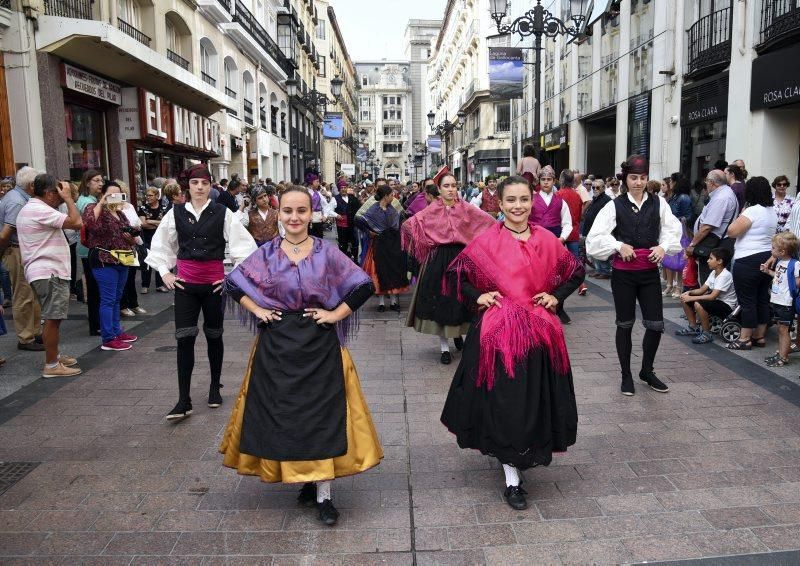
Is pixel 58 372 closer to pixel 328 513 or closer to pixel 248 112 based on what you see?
pixel 328 513

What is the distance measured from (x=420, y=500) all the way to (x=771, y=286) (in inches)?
188

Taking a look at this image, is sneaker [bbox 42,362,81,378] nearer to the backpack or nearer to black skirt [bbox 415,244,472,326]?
black skirt [bbox 415,244,472,326]

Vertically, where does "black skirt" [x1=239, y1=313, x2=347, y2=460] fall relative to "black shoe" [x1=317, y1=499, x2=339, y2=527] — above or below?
above

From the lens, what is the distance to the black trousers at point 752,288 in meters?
6.87

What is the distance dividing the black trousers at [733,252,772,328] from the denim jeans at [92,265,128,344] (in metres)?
6.65

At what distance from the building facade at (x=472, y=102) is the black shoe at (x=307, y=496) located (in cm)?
3453

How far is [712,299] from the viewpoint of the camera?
739 cm

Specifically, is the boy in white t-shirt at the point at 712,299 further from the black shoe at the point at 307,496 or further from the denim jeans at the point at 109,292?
the denim jeans at the point at 109,292

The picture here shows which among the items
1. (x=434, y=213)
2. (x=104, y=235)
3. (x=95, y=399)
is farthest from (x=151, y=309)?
(x=434, y=213)

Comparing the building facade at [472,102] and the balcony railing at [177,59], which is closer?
the balcony railing at [177,59]

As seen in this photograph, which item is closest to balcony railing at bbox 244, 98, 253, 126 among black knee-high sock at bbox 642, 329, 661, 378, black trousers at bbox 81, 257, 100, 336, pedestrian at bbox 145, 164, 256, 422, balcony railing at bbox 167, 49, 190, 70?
balcony railing at bbox 167, 49, 190, 70

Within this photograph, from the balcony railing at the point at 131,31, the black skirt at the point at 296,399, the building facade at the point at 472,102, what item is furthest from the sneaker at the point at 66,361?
the building facade at the point at 472,102

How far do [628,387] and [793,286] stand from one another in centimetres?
193

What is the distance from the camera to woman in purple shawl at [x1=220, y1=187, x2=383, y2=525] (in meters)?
3.42
